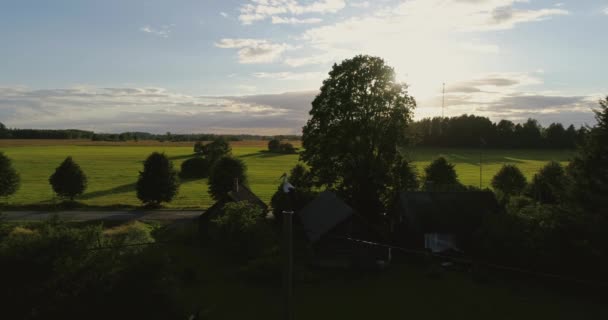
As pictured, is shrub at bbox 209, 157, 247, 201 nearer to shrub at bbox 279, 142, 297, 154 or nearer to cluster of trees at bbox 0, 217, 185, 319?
cluster of trees at bbox 0, 217, 185, 319

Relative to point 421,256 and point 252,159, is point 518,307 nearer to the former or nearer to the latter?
point 421,256

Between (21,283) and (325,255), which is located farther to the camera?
(325,255)

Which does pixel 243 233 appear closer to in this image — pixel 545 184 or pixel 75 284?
pixel 75 284

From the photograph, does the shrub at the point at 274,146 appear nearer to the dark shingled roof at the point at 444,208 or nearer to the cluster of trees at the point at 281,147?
the cluster of trees at the point at 281,147

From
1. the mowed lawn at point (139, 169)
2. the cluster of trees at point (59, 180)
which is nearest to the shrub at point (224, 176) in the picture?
the mowed lawn at point (139, 169)

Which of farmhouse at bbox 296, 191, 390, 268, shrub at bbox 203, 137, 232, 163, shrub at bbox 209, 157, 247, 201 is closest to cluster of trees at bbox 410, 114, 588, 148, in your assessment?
shrub at bbox 203, 137, 232, 163

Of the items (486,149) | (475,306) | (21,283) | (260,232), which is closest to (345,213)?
(260,232)
